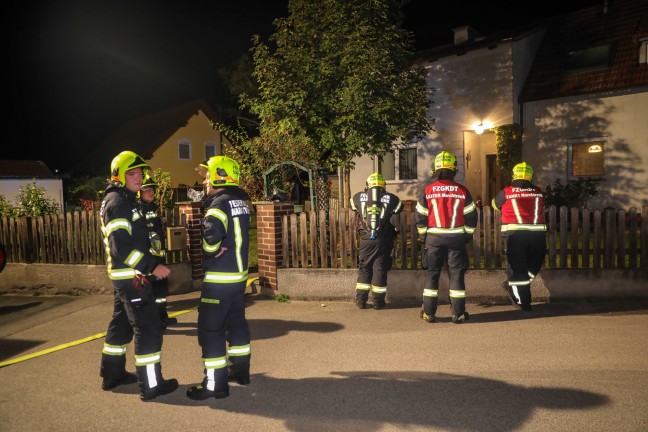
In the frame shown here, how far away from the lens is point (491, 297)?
22.0 ft

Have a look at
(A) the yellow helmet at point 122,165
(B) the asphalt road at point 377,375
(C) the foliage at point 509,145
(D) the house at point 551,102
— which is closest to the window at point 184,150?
(D) the house at point 551,102

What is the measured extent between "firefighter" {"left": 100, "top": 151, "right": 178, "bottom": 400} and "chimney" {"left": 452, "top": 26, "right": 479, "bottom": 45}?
1642 cm

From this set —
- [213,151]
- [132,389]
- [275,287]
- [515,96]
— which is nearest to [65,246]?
[275,287]

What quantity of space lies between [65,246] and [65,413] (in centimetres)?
555

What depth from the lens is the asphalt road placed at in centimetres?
347

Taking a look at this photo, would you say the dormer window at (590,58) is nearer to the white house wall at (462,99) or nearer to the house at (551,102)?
the house at (551,102)

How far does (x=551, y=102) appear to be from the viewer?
1509cm

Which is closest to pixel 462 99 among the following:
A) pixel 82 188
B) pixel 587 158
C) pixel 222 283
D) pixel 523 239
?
pixel 587 158

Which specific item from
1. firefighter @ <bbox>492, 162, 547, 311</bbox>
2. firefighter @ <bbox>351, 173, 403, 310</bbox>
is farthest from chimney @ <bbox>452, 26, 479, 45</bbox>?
firefighter @ <bbox>351, 173, 403, 310</bbox>

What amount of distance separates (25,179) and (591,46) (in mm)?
29090

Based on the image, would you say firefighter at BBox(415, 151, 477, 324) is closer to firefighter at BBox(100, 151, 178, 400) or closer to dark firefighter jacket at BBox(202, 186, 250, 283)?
dark firefighter jacket at BBox(202, 186, 250, 283)

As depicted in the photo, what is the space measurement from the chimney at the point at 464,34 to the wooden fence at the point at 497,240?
12677 mm

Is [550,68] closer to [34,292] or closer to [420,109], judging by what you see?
[420,109]

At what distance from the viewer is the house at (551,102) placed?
13.9 metres
